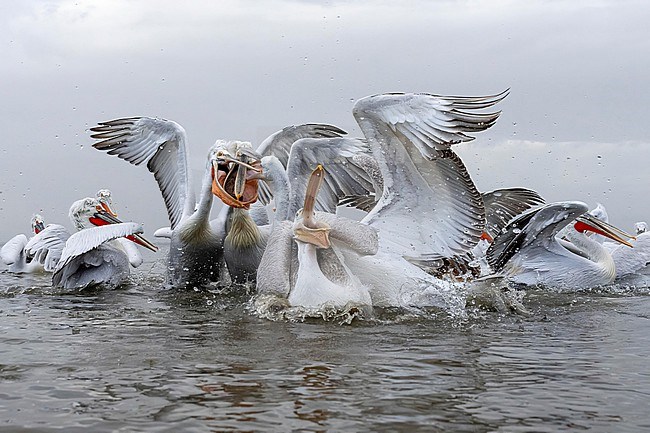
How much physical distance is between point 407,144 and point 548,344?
1.73 metres

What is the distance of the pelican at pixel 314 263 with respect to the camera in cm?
504

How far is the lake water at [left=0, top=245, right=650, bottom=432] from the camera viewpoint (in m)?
2.70

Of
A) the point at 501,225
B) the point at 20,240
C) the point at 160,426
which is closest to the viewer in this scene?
the point at 160,426

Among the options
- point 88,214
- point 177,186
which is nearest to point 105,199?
point 88,214

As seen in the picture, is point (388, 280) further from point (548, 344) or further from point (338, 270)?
point (548, 344)

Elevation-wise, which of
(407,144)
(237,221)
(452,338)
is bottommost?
(452,338)

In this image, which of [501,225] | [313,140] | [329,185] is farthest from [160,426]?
[501,225]

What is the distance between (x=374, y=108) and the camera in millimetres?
5254

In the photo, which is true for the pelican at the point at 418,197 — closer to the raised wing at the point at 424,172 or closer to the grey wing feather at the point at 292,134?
the raised wing at the point at 424,172

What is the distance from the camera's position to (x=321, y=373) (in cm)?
339

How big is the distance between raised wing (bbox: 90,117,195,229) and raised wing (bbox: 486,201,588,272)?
301cm

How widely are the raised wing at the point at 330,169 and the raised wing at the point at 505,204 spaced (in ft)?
3.99

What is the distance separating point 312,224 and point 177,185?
11.6 feet

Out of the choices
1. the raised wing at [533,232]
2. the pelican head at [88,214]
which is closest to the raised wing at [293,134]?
the pelican head at [88,214]
